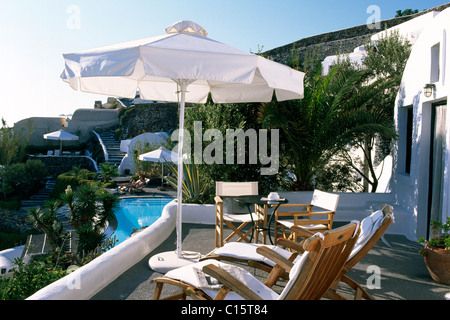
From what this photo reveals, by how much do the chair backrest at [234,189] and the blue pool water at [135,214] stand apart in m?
5.26

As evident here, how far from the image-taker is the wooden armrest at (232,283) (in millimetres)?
2863

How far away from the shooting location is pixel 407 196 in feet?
24.3

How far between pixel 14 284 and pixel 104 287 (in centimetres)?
151

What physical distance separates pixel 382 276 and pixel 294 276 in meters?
2.57

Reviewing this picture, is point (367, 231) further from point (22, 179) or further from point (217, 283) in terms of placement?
point (22, 179)

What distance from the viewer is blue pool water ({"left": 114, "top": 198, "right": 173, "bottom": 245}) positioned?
11.8 m

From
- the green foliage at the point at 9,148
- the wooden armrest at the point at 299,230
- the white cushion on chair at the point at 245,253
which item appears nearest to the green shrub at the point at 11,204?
the green foliage at the point at 9,148

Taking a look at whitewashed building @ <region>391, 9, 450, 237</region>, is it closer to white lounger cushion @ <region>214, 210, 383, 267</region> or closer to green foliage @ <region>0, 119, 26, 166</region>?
white lounger cushion @ <region>214, 210, 383, 267</region>

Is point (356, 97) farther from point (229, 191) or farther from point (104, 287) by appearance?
point (104, 287)

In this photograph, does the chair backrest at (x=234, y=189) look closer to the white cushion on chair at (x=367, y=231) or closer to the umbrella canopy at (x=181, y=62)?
the umbrella canopy at (x=181, y=62)

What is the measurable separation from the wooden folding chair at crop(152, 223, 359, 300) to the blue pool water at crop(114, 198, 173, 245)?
7892mm

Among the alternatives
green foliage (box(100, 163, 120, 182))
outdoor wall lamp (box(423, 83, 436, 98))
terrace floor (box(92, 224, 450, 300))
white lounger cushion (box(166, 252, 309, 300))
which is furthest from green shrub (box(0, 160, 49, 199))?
white lounger cushion (box(166, 252, 309, 300))
